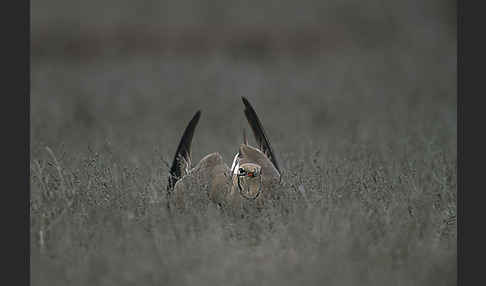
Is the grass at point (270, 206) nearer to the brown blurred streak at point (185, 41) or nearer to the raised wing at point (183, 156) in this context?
the raised wing at point (183, 156)

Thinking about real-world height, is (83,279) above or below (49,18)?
below

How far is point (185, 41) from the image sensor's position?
34.4 ft

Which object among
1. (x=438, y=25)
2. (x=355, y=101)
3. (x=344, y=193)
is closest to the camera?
(x=344, y=193)

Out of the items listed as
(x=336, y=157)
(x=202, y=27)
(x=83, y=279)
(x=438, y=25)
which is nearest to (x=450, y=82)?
(x=438, y=25)

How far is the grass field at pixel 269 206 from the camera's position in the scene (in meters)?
3.03

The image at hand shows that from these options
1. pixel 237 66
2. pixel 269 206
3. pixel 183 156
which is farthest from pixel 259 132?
pixel 237 66

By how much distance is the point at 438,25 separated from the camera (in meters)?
10.1

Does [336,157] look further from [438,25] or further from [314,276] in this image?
[438,25]

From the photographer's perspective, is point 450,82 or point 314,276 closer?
point 314,276

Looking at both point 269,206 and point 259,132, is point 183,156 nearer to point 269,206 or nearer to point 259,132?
point 259,132

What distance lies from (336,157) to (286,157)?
17.0 inches

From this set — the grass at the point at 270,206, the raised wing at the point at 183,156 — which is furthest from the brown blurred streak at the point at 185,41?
the raised wing at the point at 183,156

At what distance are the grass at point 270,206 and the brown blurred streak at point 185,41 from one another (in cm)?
299

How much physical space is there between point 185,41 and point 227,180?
707 centimetres
